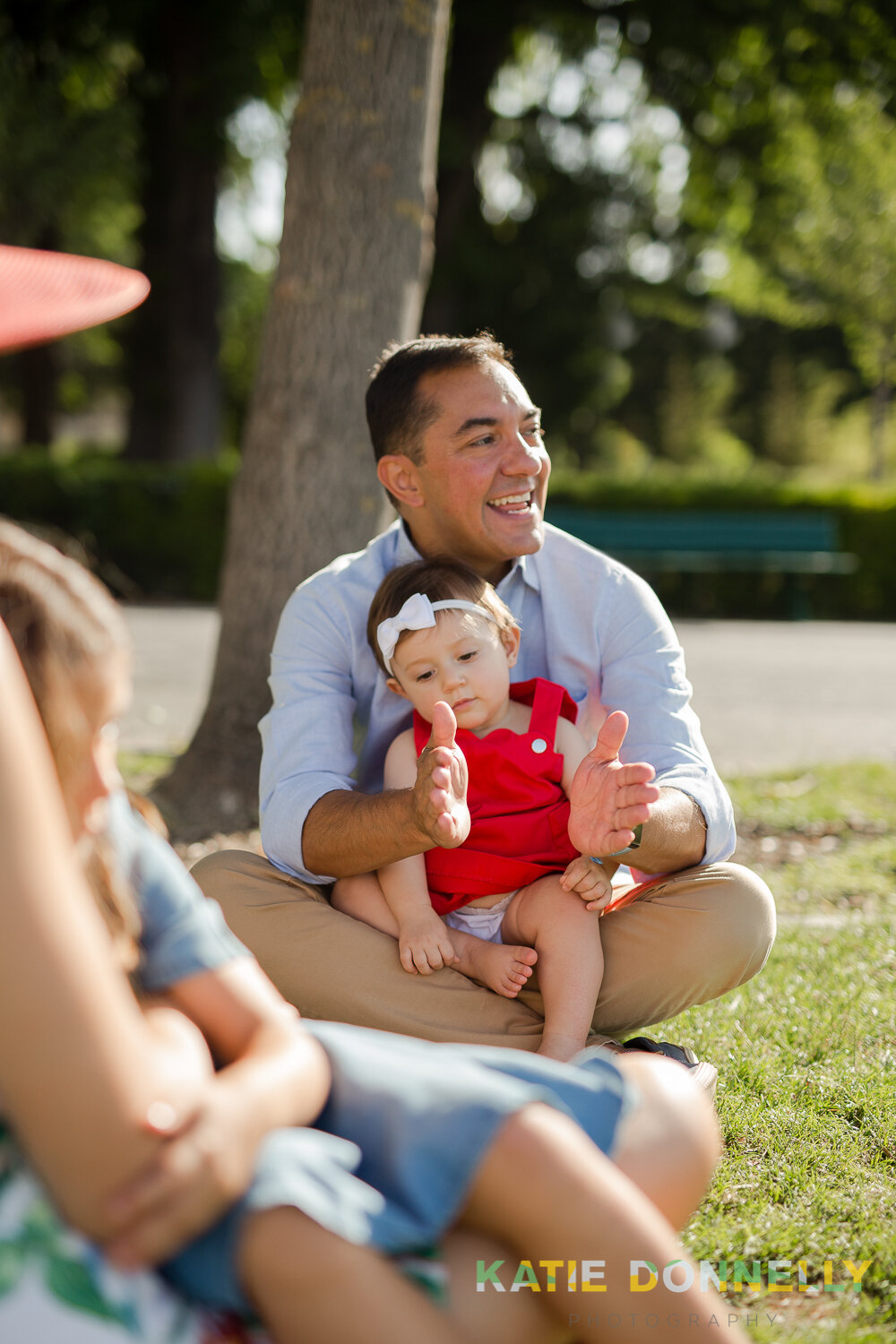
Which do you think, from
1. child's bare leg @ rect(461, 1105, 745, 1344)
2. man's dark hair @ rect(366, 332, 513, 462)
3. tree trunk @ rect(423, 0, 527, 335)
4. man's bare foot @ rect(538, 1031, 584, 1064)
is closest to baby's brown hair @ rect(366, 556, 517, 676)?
man's dark hair @ rect(366, 332, 513, 462)

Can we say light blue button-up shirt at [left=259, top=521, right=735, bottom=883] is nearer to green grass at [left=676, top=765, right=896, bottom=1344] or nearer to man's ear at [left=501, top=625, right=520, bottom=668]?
man's ear at [left=501, top=625, right=520, bottom=668]

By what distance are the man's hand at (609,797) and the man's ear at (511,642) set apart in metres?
0.51

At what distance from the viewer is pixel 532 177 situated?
19766mm

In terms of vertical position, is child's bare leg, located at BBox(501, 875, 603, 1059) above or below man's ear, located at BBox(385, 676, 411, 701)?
below

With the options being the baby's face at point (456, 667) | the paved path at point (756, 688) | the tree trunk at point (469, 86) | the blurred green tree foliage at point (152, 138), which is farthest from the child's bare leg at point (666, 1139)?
the tree trunk at point (469, 86)

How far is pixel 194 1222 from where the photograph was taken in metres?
1.24

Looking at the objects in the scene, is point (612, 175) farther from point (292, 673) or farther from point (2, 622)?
point (2, 622)

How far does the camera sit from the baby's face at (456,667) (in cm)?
262

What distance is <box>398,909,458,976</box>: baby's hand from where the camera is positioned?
2.47m

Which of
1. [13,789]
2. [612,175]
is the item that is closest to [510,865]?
[13,789]

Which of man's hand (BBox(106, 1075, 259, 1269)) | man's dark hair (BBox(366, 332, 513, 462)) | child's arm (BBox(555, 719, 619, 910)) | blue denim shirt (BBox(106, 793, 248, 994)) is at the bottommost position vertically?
child's arm (BBox(555, 719, 619, 910))

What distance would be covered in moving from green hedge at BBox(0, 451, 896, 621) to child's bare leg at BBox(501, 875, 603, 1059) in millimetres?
11190

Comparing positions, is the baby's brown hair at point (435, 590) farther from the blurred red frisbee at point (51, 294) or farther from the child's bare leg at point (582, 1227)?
the child's bare leg at point (582, 1227)

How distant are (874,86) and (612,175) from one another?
8516mm
